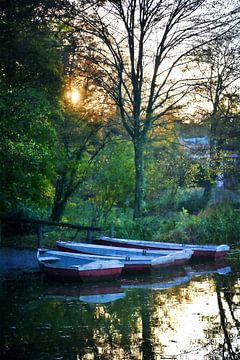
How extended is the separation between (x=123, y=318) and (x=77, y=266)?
4189 millimetres

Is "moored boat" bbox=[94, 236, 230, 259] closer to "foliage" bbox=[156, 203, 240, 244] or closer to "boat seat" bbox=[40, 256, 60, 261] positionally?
"foliage" bbox=[156, 203, 240, 244]

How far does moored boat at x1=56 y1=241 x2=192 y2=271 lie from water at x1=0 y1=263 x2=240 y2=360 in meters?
0.62

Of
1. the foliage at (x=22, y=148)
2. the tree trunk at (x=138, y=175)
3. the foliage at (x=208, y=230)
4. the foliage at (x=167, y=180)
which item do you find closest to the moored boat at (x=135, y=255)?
the foliage at (x=22, y=148)

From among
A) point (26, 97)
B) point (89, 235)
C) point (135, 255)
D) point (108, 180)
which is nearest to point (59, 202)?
point (108, 180)

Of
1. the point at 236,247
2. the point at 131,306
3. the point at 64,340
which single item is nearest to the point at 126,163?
the point at 236,247

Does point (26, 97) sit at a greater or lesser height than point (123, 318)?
greater

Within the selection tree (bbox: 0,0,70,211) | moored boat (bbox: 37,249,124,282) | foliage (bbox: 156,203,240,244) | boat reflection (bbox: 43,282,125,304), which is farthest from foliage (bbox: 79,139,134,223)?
boat reflection (bbox: 43,282,125,304)

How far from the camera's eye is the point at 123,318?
10.9 meters

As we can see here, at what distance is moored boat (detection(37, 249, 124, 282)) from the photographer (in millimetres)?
14922

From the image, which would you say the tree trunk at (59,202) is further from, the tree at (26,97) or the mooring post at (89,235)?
the tree at (26,97)

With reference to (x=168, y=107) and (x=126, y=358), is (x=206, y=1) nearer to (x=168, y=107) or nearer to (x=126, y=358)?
(x=168, y=107)

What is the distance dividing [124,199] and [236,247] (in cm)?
776

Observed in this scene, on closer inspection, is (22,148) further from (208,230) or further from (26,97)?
(208,230)

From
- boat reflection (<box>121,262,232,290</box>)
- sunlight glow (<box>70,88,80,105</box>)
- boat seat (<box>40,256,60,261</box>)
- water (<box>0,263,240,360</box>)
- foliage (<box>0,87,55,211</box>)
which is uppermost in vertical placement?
sunlight glow (<box>70,88,80,105</box>)
